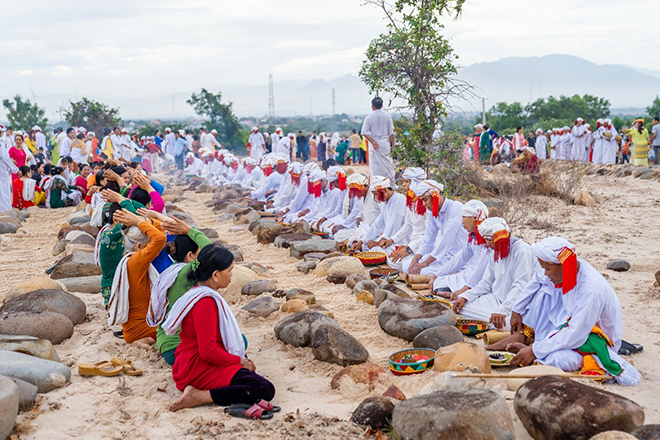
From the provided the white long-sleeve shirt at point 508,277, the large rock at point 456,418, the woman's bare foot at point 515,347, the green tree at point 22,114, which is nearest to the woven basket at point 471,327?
the white long-sleeve shirt at point 508,277

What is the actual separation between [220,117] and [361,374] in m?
27.5

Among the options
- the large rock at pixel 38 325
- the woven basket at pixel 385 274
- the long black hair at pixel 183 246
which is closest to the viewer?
the long black hair at pixel 183 246

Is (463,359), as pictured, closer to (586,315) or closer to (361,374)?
(361,374)

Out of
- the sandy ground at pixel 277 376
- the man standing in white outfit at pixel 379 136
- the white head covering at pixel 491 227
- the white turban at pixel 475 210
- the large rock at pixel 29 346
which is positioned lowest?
the sandy ground at pixel 277 376

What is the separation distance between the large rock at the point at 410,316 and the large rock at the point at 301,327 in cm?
49

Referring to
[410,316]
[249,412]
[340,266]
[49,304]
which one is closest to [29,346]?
[49,304]

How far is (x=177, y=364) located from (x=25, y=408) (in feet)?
2.97

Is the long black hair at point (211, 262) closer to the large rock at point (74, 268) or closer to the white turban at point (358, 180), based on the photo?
the large rock at point (74, 268)

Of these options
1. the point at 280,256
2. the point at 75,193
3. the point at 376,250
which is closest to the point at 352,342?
the point at 376,250

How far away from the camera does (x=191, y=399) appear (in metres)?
3.73

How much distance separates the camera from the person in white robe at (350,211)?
913cm

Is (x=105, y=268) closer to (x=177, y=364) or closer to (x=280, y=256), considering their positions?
(x=177, y=364)

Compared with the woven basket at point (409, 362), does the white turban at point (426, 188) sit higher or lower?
higher

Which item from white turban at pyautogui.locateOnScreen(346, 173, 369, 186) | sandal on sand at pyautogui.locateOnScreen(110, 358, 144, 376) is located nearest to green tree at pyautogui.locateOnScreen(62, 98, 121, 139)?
white turban at pyautogui.locateOnScreen(346, 173, 369, 186)
